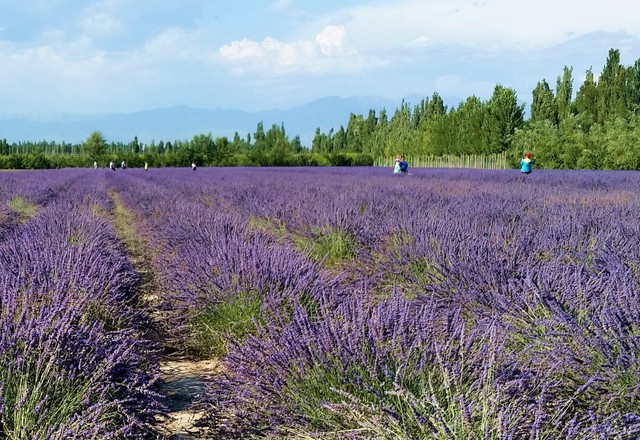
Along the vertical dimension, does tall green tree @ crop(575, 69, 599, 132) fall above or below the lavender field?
above

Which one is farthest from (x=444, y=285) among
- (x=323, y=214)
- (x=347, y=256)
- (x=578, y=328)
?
(x=323, y=214)

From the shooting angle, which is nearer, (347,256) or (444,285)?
(444,285)

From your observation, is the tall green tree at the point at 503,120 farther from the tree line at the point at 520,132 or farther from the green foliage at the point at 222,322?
the green foliage at the point at 222,322

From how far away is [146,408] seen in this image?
2.15m

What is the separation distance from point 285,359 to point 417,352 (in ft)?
1.52

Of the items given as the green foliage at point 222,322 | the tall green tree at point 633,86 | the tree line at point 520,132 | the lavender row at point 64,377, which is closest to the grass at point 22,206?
the green foliage at point 222,322

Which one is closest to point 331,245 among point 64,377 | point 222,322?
point 222,322

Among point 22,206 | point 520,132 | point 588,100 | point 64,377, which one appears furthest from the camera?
point 588,100

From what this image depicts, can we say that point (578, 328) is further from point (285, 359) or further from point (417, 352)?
point (285, 359)

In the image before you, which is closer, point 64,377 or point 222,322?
point 64,377

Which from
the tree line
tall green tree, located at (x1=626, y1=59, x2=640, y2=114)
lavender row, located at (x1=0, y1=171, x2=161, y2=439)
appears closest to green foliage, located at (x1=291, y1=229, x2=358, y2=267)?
lavender row, located at (x1=0, y1=171, x2=161, y2=439)

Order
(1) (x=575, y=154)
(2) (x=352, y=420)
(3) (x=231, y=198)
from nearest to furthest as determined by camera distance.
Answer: (2) (x=352, y=420), (3) (x=231, y=198), (1) (x=575, y=154)

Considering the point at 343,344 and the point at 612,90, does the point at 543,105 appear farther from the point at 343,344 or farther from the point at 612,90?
the point at 343,344

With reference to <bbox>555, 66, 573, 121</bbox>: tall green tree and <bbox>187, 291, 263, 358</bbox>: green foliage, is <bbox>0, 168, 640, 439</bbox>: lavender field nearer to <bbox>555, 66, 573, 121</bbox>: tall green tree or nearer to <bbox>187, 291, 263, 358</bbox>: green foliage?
<bbox>187, 291, 263, 358</bbox>: green foliage
